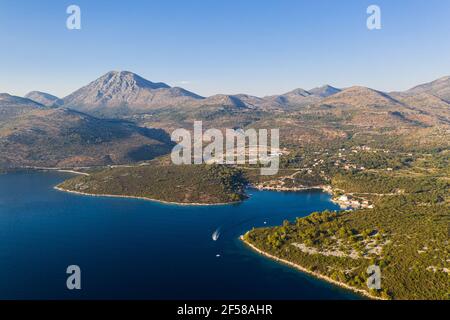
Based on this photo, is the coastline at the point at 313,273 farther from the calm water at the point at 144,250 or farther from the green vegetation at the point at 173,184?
the green vegetation at the point at 173,184

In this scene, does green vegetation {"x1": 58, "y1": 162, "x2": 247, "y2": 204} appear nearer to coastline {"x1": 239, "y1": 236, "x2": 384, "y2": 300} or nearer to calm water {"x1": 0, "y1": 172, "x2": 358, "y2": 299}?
calm water {"x1": 0, "y1": 172, "x2": 358, "y2": 299}

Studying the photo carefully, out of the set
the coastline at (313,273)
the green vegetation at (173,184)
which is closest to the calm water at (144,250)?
the coastline at (313,273)

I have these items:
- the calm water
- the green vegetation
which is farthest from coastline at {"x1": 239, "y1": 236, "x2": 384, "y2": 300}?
the green vegetation

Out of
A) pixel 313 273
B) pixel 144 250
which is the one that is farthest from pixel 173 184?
pixel 313 273

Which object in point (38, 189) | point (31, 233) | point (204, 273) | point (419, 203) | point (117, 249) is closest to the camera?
point (204, 273)
